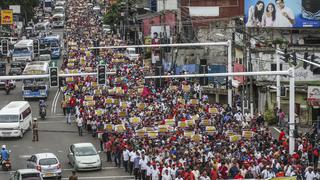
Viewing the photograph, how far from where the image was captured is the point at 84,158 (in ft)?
146

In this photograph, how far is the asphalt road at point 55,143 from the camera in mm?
44188

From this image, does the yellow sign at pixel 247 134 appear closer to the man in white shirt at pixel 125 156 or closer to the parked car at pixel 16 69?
the man in white shirt at pixel 125 156

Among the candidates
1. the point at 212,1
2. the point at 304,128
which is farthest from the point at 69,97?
the point at 212,1

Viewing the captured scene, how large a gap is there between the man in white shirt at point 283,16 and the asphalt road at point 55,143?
16.7 m

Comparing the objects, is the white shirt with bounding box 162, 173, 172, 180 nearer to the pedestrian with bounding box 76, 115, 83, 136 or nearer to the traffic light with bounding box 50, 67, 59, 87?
the traffic light with bounding box 50, 67, 59, 87

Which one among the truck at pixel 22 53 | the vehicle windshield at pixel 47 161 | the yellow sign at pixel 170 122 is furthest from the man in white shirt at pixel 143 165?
the truck at pixel 22 53

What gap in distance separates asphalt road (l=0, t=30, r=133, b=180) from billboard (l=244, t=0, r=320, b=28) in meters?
15.7

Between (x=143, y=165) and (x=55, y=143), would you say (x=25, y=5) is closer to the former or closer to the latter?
(x=55, y=143)

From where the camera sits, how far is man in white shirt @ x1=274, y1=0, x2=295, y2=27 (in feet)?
229

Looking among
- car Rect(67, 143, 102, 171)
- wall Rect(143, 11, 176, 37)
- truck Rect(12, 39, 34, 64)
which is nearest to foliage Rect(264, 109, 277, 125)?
car Rect(67, 143, 102, 171)

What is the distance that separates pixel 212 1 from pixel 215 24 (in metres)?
10.1

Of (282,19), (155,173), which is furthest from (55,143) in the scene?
(282,19)

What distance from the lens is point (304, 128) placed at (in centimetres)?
5847

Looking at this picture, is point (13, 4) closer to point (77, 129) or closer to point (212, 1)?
point (212, 1)
